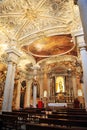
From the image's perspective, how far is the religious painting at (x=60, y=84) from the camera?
1690cm

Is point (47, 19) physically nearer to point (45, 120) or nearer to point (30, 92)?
point (45, 120)

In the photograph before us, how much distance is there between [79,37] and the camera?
23.8 ft

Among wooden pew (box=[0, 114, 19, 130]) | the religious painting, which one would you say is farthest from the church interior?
wooden pew (box=[0, 114, 19, 130])

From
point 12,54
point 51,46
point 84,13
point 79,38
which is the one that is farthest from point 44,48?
point 84,13

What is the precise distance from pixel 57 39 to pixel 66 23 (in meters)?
2.52

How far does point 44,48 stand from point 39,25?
141 inches

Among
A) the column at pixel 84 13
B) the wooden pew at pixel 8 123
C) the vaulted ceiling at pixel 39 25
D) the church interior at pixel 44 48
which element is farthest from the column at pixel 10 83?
the column at pixel 84 13

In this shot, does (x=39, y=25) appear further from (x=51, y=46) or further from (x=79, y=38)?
(x=79, y=38)

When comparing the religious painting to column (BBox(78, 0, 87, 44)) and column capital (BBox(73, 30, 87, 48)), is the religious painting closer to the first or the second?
column capital (BBox(73, 30, 87, 48))

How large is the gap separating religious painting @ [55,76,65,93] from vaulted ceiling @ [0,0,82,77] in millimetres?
4498

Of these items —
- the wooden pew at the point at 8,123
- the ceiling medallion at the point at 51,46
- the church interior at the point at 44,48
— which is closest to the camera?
the wooden pew at the point at 8,123

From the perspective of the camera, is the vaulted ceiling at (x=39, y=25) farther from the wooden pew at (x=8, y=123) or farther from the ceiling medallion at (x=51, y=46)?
the wooden pew at (x=8, y=123)

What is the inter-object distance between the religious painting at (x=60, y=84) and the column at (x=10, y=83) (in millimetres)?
8935

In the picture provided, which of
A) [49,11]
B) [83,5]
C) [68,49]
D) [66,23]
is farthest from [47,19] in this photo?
[83,5]
